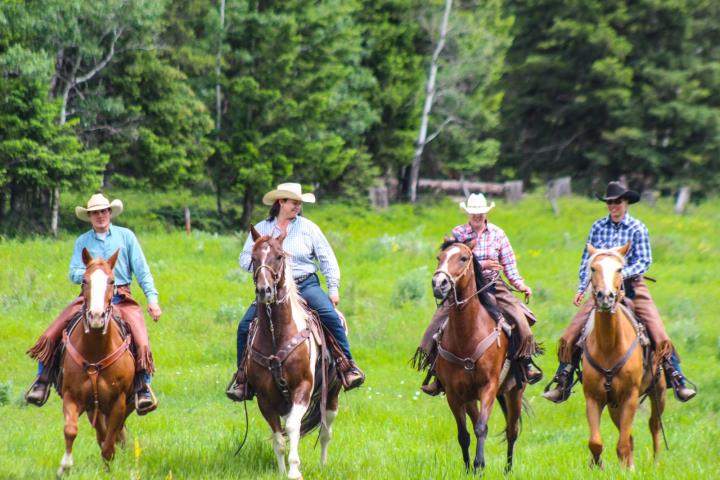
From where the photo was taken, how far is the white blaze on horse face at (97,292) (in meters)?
8.75

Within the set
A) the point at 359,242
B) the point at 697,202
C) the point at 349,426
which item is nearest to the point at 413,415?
the point at 349,426

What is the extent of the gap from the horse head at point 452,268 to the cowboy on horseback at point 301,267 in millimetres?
1367

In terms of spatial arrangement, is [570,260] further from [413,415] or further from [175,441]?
[175,441]

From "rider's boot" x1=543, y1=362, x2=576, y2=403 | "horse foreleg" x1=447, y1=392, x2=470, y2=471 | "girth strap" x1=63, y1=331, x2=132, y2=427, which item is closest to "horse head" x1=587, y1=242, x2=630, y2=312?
"rider's boot" x1=543, y1=362, x2=576, y2=403

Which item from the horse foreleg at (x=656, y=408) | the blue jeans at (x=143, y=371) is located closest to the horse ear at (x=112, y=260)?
the blue jeans at (x=143, y=371)

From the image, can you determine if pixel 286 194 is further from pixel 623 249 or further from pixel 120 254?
pixel 623 249

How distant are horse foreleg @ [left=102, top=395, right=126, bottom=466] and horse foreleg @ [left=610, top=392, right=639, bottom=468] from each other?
5.02 meters

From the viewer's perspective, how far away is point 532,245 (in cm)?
3186

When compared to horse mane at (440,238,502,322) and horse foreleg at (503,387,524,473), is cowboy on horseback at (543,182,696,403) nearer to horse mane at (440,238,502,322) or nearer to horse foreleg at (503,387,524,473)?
horse foreleg at (503,387,524,473)

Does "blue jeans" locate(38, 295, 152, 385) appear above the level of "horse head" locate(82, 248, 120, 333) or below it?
below

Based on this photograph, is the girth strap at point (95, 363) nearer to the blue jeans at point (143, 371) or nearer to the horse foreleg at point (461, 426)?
the blue jeans at point (143, 371)

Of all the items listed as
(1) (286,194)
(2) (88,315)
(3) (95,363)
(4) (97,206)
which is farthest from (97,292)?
(1) (286,194)

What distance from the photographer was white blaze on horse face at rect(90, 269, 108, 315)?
344 inches

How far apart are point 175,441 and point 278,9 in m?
27.5
